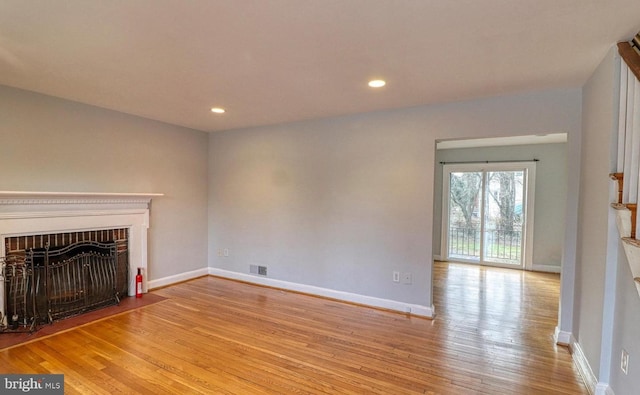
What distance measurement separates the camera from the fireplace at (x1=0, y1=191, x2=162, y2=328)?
9.96ft

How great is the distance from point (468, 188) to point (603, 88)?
4.63 meters

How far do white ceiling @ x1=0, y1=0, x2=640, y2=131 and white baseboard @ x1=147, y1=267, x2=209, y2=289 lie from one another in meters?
2.51

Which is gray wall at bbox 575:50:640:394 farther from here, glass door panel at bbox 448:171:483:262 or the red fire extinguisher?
the red fire extinguisher

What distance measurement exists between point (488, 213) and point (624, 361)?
5002mm

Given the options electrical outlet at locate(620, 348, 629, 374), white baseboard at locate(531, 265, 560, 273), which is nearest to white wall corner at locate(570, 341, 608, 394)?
electrical outlet at locate(620, 348, 629, 374)

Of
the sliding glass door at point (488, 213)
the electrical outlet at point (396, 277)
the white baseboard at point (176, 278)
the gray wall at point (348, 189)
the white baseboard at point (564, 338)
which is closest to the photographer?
the white baseboard at point (564, 338)

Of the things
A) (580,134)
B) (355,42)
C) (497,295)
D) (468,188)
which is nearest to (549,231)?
(468,188)

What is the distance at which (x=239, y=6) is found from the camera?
1652 millimetres

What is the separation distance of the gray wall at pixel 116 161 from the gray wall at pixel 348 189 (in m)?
0.38

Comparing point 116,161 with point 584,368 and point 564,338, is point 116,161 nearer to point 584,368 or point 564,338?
point 584,368

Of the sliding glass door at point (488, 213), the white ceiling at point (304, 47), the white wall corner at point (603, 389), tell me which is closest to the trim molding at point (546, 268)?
the sliding glass door at point (488, 213)

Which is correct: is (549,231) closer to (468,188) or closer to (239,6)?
(468,188)

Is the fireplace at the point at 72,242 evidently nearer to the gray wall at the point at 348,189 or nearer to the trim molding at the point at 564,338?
the gray wall at the point at 348,189

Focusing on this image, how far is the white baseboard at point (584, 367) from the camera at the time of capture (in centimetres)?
212
